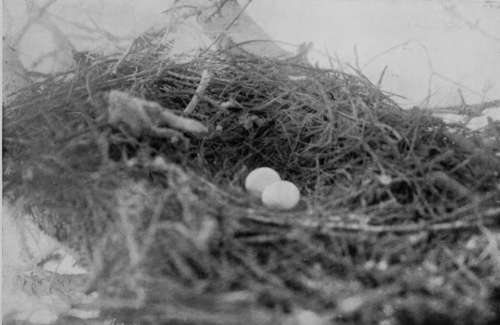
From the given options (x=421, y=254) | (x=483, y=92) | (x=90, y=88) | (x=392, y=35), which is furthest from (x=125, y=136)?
(x=483, y=92)

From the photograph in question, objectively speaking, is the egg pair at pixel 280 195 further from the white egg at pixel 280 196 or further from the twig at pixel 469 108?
the twig at pixel 469 108

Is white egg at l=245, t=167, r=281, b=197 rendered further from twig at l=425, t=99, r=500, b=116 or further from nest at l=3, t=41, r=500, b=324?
twig at l=425, t=99, r=500, b=116

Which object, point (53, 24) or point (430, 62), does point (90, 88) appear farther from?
point (430, 62)

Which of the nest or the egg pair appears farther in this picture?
the egg pair

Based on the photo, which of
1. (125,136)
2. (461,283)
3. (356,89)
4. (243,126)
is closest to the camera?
(461,283)

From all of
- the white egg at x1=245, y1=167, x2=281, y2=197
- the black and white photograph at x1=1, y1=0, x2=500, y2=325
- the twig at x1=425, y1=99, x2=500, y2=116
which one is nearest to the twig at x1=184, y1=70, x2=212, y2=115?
the black and white photograph at x1=1, y1=0, x2=500, y2=325

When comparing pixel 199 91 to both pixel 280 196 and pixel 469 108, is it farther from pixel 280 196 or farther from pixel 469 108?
pixel 469 108

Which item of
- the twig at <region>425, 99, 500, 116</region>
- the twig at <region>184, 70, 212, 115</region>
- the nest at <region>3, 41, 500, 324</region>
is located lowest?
the nest at <region>3, 41, 500, 324</region>
